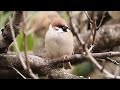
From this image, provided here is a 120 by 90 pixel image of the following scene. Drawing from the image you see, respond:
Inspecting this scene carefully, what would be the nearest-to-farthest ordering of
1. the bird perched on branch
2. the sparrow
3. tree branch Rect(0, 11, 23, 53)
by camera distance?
tree branch Rect(0, 11, 23, 53), the sparrow, the bird perched on branch

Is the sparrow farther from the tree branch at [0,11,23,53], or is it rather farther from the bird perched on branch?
the bird perched on branch

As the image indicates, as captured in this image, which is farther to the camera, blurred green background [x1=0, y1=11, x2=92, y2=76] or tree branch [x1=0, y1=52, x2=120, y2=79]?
Answer: blurred green background [x1=0, y1=11, x2=92, y2=76]

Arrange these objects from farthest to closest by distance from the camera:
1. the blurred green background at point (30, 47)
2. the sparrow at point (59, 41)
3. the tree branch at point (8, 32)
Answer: the blurred green background at point (30, 47), the sparrow at point (59, 41), the tree branch at point (8, 32)

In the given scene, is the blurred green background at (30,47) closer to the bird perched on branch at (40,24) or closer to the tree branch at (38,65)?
the bird perched on branch at (40,24)

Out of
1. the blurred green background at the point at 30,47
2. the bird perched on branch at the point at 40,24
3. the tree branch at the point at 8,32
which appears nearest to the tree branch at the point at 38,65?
the tree branch at the point at 8,32

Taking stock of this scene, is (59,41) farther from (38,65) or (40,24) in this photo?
(40,24)

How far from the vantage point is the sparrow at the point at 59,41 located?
2545 mm

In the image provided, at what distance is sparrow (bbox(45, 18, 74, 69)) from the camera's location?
2.54m

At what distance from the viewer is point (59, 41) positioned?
2.57m

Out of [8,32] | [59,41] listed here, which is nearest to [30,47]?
[59,41]

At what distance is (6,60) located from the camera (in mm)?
2463

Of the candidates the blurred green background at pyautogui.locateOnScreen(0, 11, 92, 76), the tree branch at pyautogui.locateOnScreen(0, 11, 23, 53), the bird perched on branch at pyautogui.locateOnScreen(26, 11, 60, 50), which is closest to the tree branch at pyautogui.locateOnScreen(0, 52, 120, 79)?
the tree branch at pyautogui.locateOnScreen(0, 11, 23, 53)
